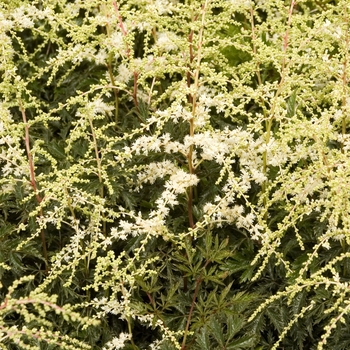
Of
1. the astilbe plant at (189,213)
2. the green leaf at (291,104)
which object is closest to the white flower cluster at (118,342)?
the astilbe plant at (189,213)

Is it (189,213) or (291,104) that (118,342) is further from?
(291,104)

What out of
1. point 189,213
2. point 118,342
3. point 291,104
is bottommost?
point 118,342

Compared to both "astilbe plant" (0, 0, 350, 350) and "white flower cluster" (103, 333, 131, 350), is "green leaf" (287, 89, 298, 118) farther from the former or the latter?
"white flower cluster" (103, 333, 131, 350)

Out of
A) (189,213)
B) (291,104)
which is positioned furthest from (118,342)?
(291,104)

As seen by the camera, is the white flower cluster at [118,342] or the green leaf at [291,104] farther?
the green leaf at [291,104]

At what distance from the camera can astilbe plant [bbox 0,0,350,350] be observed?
221 centimetres

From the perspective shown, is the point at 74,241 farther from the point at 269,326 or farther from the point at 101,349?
the point at 269,326

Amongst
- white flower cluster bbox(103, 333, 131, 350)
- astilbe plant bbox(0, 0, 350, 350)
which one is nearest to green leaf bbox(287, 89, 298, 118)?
astilbe plant bbox(0, 0, 350, 350)

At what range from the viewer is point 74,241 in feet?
7.57

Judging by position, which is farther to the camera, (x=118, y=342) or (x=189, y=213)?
(x=189, y=213)

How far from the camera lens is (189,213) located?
2.44m

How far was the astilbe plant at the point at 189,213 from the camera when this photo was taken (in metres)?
2.21

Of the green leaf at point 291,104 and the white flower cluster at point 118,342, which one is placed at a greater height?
the green leaf at point 291,104

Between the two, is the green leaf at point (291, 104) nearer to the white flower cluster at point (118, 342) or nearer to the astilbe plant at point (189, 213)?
the astilbe plant at point (189, 213)
